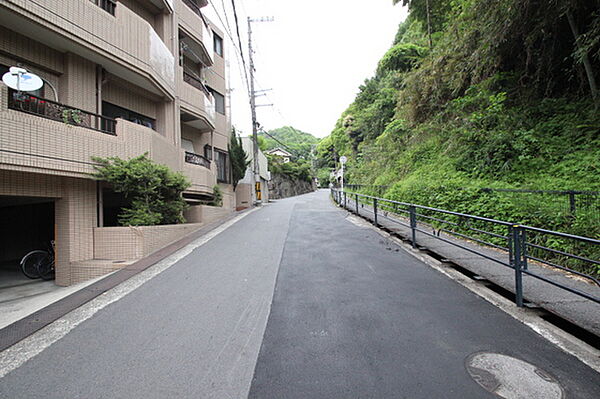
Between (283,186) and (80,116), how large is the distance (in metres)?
30.4

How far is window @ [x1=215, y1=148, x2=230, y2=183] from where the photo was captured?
1552cm

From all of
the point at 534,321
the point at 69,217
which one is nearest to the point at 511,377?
the point at 534,321

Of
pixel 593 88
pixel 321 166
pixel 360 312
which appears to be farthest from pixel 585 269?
pixel 321 166

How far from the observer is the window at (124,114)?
8.23m

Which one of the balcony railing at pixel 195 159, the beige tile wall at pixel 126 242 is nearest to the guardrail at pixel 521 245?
the beige tile wall at pixel 126 242

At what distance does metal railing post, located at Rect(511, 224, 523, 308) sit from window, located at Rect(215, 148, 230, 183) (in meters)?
13.9

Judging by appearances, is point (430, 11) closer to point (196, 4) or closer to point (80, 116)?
point (196, 4)

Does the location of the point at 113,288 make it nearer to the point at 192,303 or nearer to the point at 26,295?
the point at 192,303

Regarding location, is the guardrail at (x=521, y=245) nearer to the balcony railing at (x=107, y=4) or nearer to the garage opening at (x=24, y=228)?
the balcony railing at (x=107, y=4)

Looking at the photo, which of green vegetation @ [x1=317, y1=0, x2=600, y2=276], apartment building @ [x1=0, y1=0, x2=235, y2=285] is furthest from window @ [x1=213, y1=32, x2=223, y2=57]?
green vegetation @ [x1=317, y1=0, x2=600, y2=276]

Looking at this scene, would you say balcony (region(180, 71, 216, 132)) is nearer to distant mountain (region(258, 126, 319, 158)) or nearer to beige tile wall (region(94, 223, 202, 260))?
beige tile wall (region(94, 223, 202, 260))

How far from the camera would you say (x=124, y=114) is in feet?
29.0

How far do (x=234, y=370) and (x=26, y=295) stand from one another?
6.60 m

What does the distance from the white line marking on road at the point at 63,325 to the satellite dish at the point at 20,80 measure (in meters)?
4.24
